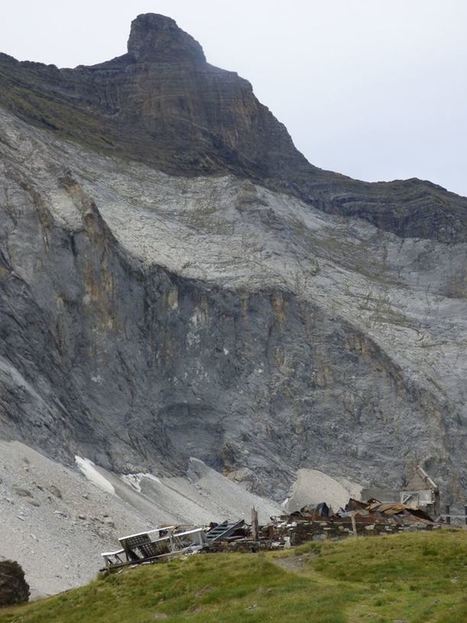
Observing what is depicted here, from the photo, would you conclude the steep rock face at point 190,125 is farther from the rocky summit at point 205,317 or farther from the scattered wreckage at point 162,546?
the scattered wreckage at point 162,546

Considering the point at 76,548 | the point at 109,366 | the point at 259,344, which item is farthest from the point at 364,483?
the point at 76,548

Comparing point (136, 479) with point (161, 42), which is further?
point (161, 42)

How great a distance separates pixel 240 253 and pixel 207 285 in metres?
9.79

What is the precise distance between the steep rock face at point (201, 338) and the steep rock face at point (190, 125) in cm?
1218

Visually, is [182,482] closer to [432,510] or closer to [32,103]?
[432,510]

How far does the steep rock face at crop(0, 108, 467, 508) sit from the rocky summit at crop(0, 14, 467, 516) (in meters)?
0.21

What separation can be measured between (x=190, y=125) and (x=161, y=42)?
70.7ft

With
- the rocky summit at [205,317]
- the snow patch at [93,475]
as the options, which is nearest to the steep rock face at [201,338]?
the rocky summit at [205,317]

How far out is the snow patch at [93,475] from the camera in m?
62.6

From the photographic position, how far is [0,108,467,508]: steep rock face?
7631 centimetres

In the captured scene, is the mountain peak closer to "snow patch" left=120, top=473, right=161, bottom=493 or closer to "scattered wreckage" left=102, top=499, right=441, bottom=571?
"snow patch" left=120, top=473, right=161, bottom=493

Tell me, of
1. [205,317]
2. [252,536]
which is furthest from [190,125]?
[252,536]

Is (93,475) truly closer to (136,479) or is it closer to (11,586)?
(136,479)

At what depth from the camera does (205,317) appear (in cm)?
9544
